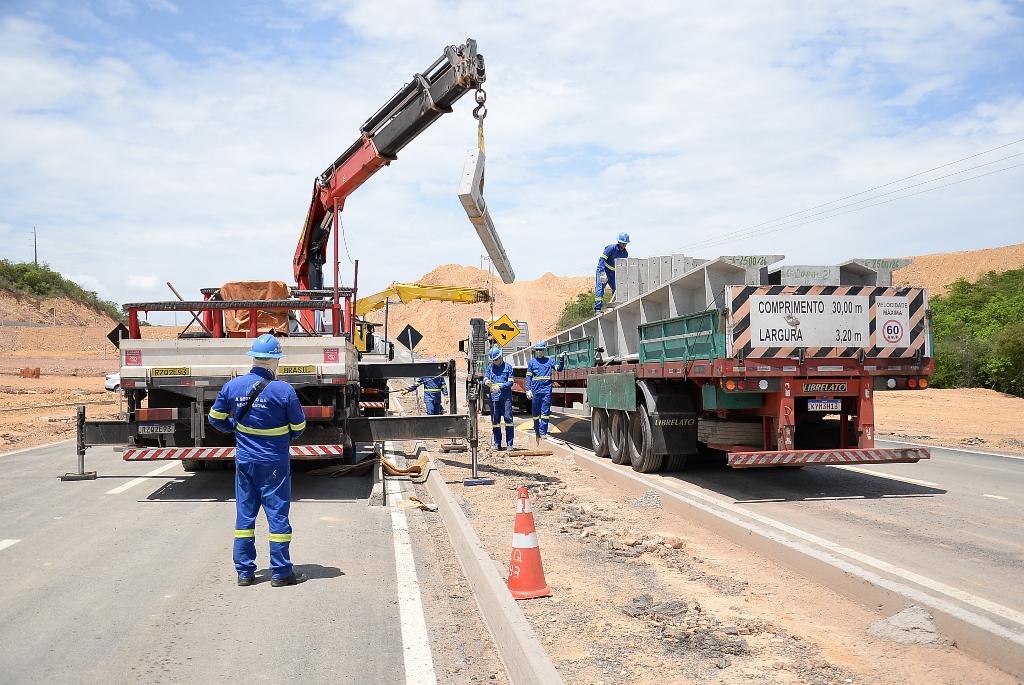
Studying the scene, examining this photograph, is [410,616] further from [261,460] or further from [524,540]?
[261,460]

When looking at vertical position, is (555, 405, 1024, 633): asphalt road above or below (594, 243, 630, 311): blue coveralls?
below

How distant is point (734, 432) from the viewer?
988 centimetres

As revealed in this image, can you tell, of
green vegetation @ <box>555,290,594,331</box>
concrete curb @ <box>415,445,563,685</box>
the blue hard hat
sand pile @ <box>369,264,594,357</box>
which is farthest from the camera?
sand pile @ <box>369,264,594,357</box>

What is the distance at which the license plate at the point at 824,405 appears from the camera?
9.27m

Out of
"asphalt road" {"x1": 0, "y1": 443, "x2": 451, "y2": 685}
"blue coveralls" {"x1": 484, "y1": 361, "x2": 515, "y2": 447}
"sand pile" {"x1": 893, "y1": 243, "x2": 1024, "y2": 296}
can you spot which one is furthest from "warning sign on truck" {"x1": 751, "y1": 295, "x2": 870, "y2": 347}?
"sand pile" {"x1": 893, "y1": 243, "x2": 1024, "y2": 296}

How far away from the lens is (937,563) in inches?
247

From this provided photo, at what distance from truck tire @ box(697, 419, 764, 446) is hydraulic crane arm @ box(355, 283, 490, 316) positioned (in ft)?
38.8

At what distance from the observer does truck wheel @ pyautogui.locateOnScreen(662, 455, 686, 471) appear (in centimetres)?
1139

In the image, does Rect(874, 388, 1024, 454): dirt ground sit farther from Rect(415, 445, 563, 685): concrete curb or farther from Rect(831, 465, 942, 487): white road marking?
Rect(415, 445, 563, 685): concrete curb

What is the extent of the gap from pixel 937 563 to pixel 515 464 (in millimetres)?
7480

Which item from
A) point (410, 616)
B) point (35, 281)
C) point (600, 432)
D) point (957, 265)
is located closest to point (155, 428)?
point (410, 616)

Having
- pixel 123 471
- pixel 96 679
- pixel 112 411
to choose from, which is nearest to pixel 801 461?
pixel 96 679

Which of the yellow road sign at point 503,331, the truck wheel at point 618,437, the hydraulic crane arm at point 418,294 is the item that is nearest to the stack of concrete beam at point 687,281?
the truck wheel at point 618,437

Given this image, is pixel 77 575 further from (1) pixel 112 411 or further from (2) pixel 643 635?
(1) pixel 112 411
